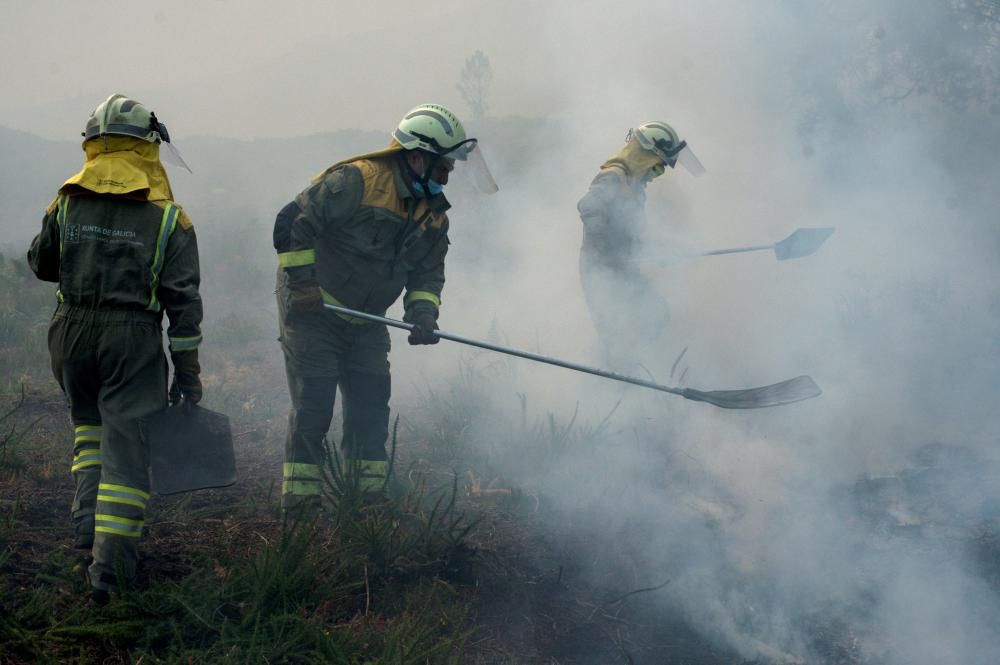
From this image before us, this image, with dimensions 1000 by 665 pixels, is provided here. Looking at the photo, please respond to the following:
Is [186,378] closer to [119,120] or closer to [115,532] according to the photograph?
[115,532]

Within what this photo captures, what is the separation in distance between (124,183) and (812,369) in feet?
17.3

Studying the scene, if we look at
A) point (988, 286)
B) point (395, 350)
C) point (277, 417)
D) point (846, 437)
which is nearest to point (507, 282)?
point (395, 350)

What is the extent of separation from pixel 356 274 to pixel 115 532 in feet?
5.10

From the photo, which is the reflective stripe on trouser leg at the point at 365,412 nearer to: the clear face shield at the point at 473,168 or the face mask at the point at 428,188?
the face mask at the point at 428,188

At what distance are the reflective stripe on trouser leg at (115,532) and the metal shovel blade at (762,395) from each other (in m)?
2.54

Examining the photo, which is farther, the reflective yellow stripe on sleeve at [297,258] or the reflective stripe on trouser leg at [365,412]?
the reflective stripe on trouser leg at [365,412]

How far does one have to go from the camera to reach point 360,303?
3.88 m

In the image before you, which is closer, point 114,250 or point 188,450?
point 114,250

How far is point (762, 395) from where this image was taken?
4.04 metres

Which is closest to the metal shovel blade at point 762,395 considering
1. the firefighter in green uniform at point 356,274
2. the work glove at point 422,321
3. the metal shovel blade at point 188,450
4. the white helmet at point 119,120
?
the work glove at point 422,321

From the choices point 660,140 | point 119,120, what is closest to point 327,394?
point 119,120

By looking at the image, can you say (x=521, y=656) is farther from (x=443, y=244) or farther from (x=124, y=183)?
(x=124, y=183)

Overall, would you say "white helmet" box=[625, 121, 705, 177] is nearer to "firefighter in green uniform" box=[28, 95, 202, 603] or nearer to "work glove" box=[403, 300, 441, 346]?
"work glove" box=[403, 300, 441, 346]

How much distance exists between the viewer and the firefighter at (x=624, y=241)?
545 cm
